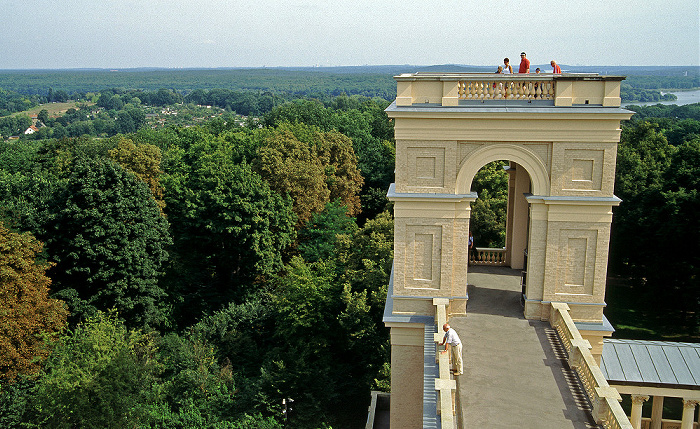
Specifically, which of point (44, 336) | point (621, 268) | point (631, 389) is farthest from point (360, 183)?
point (631, 389)

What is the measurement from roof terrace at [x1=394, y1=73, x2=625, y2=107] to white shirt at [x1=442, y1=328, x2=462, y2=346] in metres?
6.86

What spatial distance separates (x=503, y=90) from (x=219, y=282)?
103 ft

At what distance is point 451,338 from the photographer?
52.9ft

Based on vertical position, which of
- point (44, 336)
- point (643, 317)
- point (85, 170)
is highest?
point (85, 170)

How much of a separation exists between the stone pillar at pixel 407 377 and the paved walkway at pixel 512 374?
5.28 ft

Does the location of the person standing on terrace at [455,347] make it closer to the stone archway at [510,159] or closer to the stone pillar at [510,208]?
the stone archway at [510,159]

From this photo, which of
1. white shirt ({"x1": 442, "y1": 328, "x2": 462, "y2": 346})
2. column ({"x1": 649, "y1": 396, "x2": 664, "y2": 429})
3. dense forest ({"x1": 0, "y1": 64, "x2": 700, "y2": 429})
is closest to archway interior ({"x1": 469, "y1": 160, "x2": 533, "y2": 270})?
dense forest ({"x1": 0, "y1": 64, "x2": 700, "y2": 429})

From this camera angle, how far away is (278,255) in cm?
4331

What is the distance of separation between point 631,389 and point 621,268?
80.3 ft

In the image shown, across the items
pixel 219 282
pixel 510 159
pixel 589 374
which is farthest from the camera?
pixel 219 282

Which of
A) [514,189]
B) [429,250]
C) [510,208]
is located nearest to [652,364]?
[510,208]

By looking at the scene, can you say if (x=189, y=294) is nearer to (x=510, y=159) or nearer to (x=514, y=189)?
(x=514, y=189)

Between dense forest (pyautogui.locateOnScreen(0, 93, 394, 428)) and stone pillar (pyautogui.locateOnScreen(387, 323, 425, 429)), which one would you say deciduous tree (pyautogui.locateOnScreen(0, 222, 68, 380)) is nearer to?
dense forest (pyautogui.locateOnScreen(0, 93, 394, 428))

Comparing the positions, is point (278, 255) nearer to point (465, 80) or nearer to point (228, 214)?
point (228, 214)
